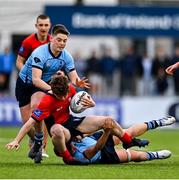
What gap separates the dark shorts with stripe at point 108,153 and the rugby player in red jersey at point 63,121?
164mm

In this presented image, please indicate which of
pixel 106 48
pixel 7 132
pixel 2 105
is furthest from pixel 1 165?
pixel 106 48

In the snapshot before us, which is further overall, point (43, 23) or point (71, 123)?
point (43, 23)

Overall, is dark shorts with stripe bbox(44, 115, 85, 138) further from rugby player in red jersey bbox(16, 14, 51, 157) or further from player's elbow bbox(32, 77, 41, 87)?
rugby player in red jersey bbox(16, 14, 51, 157)

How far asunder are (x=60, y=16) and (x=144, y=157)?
13.5m

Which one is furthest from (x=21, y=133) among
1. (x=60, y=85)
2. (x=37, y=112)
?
(x=60, y=85)

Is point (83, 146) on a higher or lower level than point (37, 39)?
lower

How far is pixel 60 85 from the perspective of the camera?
12.5 m

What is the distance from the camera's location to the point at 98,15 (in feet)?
86.9

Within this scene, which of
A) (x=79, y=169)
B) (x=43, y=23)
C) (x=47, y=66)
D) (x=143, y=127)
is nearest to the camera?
(x=79, y=169)

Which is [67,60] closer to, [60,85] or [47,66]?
[47,66]

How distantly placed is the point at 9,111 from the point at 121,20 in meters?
4.36

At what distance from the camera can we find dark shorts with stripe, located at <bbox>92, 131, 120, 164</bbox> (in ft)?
42.1

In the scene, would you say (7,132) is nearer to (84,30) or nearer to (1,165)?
(84,30)

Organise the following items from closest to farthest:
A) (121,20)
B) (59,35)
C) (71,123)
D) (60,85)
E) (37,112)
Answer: (60,85) → (37,112) → (71,123) → (59,35) → (121,20)
